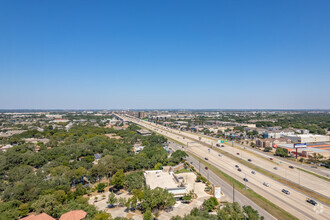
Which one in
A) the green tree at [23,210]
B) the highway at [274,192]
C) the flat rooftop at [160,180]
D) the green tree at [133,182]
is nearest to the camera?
the green tree at [23,210]

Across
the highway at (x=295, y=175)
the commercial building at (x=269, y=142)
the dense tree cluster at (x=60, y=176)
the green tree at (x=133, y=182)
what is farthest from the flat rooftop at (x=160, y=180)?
the commercial building at (x=269, y=142)

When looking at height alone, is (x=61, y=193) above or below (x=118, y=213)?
above

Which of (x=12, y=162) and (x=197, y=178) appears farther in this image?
(x=12, y=162)

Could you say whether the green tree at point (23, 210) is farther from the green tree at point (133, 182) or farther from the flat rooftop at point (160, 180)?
the flat rooftop at point (160, 180)

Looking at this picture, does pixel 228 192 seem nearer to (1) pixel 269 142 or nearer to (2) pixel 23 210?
(2) pixel 23 210

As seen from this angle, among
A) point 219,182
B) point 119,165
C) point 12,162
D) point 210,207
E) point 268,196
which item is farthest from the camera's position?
point 12,162

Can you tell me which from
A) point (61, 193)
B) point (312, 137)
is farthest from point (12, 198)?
point (312, 137)

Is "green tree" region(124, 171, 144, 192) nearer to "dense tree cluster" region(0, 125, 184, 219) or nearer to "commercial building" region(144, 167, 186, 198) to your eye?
"dense tree cluster" region(0, 125, 184, 219)

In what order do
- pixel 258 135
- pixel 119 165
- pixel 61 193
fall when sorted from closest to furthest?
pixel 61 193
pixel 119 165
pixel 258 135

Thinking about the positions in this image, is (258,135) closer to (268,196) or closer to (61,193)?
(268,196)
